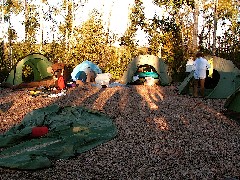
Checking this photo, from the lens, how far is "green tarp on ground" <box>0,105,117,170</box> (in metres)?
5.30

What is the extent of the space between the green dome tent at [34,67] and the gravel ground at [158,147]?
619cm

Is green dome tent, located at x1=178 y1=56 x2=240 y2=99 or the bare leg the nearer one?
green dome tent, located at x1=178 y1=56 x2=240 y2=99

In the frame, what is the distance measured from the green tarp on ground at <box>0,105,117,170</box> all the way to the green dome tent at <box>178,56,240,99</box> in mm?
6016

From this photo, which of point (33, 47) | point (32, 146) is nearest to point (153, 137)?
point (32, 146)

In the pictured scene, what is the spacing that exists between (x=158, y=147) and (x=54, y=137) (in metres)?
2.06

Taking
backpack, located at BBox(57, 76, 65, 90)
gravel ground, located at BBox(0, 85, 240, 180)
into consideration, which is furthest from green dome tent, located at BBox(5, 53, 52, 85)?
gravel ground, located at BBox(0, 85, 240, 180)

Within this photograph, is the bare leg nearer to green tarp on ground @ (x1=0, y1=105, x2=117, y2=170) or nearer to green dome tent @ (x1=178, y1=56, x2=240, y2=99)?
green dome tent @ (x1=178, y1=56, x2=240, y2=99)

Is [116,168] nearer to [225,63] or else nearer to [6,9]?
[225,63]

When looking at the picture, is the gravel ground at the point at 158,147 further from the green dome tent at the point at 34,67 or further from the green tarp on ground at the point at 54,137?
the green dome tent at the point at 34,67

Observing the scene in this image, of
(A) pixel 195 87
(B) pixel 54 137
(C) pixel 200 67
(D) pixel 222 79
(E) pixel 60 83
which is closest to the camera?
(B) pixel 54 137

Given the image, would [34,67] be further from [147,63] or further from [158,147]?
[158,147]

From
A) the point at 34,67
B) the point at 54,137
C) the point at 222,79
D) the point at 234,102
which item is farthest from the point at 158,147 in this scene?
the point at 34,67

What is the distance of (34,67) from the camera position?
18.8m

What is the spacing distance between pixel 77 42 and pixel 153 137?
18381 millimetres
